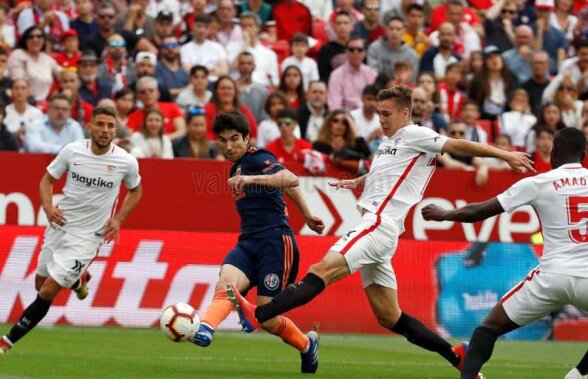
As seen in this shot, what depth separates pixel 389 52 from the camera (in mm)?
22125

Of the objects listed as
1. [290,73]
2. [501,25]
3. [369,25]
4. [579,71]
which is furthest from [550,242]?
[501,25]

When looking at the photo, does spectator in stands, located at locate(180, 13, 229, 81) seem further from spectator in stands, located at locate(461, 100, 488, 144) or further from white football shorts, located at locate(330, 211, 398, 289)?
white football shorts, located at locate(330, 211, 398, 289)

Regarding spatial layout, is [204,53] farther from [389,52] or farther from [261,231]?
[261,231]

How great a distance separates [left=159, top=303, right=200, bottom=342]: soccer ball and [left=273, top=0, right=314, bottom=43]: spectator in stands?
44.1 ft

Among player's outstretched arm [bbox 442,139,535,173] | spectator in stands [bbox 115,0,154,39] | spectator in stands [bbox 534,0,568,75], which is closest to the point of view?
player's outstretched arm [bbox 442,139,535,173]

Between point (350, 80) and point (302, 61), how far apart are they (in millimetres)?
1122

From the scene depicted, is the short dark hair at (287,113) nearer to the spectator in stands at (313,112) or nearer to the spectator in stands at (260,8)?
the spectator in stands at (313,112)

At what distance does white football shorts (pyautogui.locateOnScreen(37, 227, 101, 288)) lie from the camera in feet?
42.0

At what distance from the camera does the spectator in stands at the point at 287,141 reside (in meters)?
18.8

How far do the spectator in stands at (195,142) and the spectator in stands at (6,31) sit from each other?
150 inches

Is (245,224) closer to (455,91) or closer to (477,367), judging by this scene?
(477,367)

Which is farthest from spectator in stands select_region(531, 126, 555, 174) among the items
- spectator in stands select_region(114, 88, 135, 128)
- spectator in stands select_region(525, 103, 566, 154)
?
spectator in stands select_region(114, 88, 135, 128)

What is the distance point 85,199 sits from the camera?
517 inches

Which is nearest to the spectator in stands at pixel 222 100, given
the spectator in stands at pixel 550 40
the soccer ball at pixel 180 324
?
the spectator in stands at pixel 550 40
